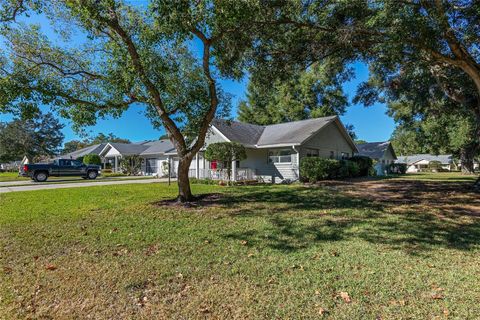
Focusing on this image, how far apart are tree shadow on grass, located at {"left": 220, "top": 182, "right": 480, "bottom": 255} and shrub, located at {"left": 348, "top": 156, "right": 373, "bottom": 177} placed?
14521 millimetres

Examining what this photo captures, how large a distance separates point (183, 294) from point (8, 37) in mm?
9425

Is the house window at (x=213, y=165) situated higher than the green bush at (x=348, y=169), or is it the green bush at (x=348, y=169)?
the house window at (x=213, y=165)

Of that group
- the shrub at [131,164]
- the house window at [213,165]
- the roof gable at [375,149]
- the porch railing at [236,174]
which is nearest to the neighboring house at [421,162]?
the roof gable at [375,149]

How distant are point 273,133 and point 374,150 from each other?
1922cm

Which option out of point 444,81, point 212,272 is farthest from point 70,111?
point 444,81

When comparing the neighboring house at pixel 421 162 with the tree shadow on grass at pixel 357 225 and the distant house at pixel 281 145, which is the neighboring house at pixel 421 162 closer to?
the distant house at pixel 281 145

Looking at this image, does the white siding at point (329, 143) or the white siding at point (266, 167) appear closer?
the white siding at point (266, 167)

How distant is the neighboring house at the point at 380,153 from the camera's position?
33.6 m

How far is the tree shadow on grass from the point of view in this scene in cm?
506

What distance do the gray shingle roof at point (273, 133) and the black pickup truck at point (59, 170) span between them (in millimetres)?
12396

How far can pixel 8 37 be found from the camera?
812 cm

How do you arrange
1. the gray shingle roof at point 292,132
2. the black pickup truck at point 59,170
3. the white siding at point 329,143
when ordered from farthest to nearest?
the black pickup truck at point 59,170, the white siding at point 329,143, the gray shingle roof at point 292,132

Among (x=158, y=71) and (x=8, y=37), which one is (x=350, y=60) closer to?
(x=158, y=71)

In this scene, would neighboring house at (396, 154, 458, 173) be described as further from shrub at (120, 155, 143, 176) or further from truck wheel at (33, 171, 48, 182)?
truck wheel at (33, 171, 48, 182)
